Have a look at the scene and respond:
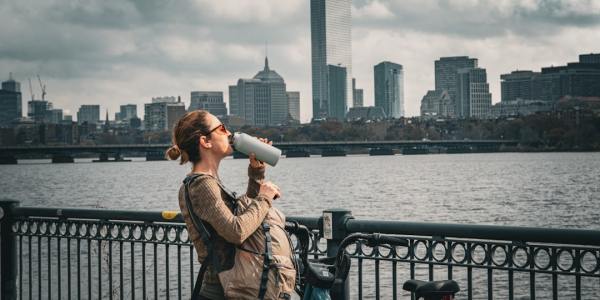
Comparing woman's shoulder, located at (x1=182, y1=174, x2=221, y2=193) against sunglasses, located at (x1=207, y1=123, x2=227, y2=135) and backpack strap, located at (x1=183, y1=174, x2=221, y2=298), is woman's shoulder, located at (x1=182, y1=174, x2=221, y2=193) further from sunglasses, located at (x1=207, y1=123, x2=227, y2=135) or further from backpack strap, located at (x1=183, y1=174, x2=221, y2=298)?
sunglasses, located at (x1=207, y1=123, x2=227, y2=135)

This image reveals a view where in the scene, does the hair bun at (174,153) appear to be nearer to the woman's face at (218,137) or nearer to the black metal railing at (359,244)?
the woman's face at (218,137)

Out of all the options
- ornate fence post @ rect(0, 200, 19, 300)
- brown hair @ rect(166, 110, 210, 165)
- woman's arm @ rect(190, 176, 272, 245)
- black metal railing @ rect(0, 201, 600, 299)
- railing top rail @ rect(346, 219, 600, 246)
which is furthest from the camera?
ornate fence post @ rect(0, 200, 19, 300)

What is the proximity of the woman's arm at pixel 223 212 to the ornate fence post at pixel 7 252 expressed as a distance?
191 inches

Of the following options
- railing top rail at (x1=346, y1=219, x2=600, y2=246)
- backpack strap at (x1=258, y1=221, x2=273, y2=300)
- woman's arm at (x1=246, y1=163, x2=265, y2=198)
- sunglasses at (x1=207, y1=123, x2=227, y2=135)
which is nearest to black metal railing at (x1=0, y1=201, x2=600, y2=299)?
railing top rail at (x1=346, y1=219, x2=600, y2=246)

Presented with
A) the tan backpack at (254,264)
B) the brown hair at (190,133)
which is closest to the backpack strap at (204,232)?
the tan backpack at (254,264)

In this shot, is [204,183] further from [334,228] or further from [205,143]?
[334,228]

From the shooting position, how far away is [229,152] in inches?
193

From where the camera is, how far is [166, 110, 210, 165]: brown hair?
4793mm

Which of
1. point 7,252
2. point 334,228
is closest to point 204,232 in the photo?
point 334,228

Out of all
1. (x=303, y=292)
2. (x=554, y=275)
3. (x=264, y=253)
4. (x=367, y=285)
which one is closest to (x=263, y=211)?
(x=264, y=253)

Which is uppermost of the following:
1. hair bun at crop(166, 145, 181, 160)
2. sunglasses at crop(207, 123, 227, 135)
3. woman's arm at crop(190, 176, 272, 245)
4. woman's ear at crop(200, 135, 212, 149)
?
sunglasses at crop(207, 123, 227, 135)

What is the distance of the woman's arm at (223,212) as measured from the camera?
4.57 m

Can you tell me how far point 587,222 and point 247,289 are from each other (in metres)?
48.3

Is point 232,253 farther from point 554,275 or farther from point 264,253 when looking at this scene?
point 554,275
